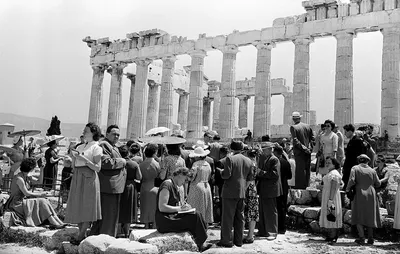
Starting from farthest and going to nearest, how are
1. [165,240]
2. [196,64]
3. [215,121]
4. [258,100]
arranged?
[215,121] < [196,64] < [258,100] < [165,240]

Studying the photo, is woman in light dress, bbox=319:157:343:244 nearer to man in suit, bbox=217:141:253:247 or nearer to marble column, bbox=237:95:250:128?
man in suit, bbox=217:141:253:247

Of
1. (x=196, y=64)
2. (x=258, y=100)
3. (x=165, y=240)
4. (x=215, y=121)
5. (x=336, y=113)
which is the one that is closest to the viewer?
(x=165, y=240)

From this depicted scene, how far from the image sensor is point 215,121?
142 ft

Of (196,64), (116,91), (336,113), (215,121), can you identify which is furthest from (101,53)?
(336,113)

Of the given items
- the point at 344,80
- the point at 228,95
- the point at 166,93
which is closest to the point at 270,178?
the point at 344,80

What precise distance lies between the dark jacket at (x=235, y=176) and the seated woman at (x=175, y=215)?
102cm

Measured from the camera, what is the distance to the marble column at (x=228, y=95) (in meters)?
30.1

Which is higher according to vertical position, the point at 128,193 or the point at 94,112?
the point at 94,112

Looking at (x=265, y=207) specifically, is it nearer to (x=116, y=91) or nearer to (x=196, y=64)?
(x=196, y=64)

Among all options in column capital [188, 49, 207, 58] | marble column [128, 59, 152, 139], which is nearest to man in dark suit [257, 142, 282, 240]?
column capital [188, 49, 207, 58]

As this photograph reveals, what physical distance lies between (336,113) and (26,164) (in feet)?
65.0

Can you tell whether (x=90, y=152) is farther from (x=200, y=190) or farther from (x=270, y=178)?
(x=270, y=178)

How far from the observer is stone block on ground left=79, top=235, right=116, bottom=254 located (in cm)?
813

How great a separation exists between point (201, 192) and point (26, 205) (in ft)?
13.3
